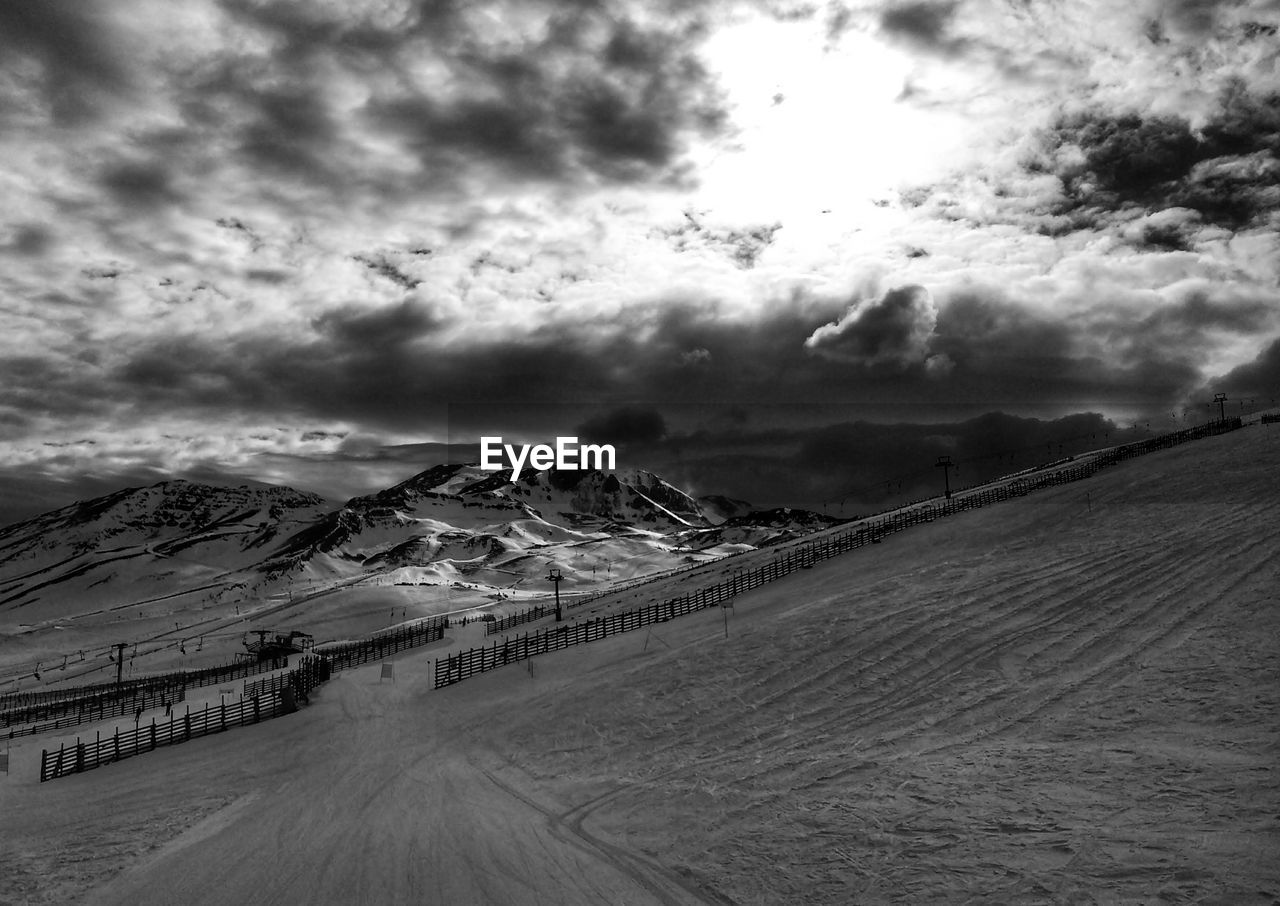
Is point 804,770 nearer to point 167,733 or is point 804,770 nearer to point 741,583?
point 167,733

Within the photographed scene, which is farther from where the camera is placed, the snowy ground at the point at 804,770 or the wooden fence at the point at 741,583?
the wooden fence at the point at 741,583

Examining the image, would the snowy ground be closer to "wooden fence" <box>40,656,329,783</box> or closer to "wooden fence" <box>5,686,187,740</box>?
"wooden fence" <box>40,656,329,783</box>

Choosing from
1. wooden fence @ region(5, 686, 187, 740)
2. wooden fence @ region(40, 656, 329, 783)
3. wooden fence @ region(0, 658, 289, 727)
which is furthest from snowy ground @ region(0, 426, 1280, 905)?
wooden fence @ region(0, 658, 289, 727)

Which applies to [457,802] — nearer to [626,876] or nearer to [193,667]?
[626,876]

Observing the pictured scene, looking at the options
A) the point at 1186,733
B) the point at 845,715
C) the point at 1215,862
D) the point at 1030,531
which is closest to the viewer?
the point at 1215,862

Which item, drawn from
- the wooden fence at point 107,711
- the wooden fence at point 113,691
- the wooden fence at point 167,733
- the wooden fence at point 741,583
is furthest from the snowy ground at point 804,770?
the wooden fence at point 113,691

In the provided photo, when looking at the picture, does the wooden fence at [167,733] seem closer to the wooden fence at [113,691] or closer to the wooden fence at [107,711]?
the wooden fence at [107,711]

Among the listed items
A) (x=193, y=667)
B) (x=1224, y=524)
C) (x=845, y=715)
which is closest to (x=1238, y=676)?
(x=845, y=715)
